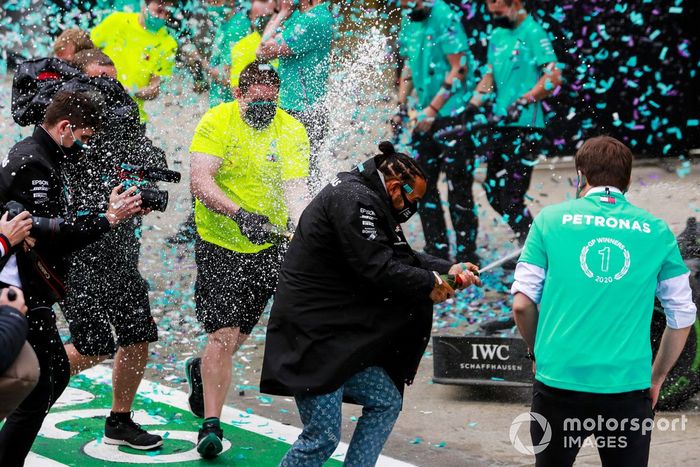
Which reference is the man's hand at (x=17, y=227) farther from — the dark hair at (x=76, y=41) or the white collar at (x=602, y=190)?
the dark hair at (x=76, y=41)

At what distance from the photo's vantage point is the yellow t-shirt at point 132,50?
322 inches

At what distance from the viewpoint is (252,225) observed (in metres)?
5.85

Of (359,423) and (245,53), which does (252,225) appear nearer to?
(359,423)

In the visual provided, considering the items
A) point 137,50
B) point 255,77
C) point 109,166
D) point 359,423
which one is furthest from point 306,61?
point 359,423

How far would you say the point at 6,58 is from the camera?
66.2 ft

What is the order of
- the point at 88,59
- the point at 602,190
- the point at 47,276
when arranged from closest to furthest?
1. the point at 602,190
2. the point at 47,276
3. the point at 88,59

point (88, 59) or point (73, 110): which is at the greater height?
point (88, 59)

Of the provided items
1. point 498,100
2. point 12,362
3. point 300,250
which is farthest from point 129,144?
point 498,100

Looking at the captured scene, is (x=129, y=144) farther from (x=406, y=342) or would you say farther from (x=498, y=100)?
(x=498, y=100)

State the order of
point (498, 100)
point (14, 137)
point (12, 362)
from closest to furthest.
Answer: point (12, 362)
point (498, 100)
point (14, 137)

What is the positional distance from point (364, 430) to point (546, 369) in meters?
0.97

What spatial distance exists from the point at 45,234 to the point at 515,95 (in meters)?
5.23

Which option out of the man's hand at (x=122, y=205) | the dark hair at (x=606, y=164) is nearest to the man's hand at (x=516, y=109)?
the man's hand at (x=122, y=205)

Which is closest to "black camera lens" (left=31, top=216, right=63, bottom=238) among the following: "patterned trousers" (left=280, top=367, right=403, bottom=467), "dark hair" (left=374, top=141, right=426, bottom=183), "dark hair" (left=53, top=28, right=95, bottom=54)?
"patterned trousers" (left=280, top=367, right=403, bottom=467)
